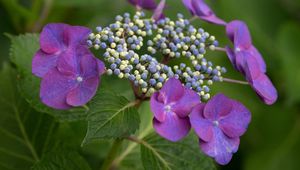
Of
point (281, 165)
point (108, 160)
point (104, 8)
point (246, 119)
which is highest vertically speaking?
point (246, 119)

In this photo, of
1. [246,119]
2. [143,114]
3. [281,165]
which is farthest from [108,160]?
[281,165]

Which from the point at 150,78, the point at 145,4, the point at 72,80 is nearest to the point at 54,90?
the point at 72,80

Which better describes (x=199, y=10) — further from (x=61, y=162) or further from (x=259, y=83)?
(x=61, y=162)

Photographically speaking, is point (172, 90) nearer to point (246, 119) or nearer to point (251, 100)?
point (246, 119)

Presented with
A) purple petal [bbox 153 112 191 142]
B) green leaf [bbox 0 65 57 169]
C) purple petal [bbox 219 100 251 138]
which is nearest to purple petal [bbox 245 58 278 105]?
→ purple petal [bbox 219 100 251 138]

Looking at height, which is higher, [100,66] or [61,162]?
[100,66]
